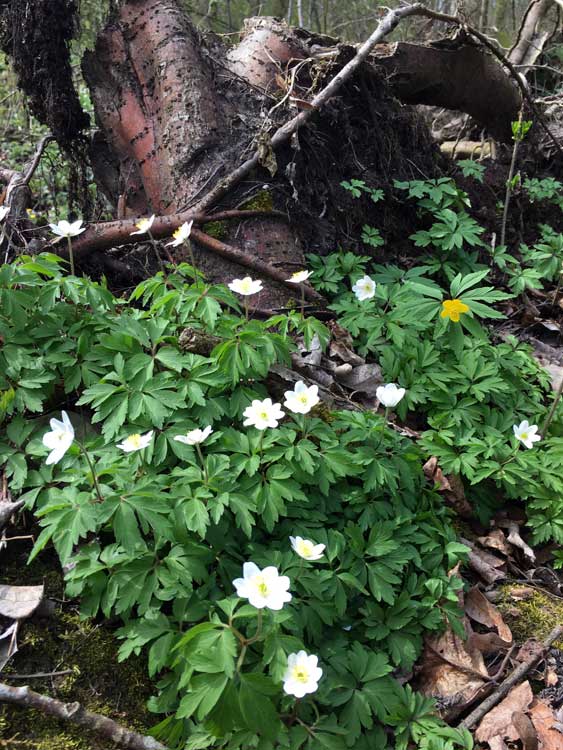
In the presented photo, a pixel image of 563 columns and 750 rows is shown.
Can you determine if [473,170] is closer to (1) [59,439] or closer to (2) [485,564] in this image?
(2) [485,564]

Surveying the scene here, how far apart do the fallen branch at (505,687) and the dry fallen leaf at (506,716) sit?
16mm

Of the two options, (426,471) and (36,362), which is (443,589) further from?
(36,362)

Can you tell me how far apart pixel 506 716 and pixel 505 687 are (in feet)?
0.43

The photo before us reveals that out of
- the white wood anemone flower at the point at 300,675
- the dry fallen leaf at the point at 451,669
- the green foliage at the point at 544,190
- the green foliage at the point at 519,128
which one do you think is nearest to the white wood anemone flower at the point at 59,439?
the white wood anemone flower at the point at 300,675

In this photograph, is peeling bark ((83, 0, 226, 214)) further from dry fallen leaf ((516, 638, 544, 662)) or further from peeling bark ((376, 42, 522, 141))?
dry fallen leaf ((516, 638, 544, 662))

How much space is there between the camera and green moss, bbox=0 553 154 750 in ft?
6.03

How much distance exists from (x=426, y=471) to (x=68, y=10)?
395 cm

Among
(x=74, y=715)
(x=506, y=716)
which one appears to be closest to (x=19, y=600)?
(x=74, y=715)

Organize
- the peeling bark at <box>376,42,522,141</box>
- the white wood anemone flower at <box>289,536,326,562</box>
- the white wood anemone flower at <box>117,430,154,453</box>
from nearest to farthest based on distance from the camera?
1. the white wood anemone flower at <box>289,536,326,562</box>
2. the white wood anemone flower at <box>117,430,154,453</box>
3. the peeling bark at <box>376,42,522,141</box>

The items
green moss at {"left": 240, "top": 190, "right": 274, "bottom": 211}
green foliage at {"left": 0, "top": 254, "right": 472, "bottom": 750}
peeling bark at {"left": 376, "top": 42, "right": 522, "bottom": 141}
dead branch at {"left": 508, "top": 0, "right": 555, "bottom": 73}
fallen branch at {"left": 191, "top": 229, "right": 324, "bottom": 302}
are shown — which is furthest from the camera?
dead branch at {"left": 508, "top": 0, "right": 555, "bottom": 73}

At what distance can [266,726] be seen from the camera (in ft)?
5.69

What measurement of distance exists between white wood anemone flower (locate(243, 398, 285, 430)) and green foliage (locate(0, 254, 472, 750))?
0.26 ft

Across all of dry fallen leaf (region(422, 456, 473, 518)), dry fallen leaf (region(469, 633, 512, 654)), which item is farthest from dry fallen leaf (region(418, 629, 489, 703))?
dry fallen leaf (region(422, 456, 473, 518))

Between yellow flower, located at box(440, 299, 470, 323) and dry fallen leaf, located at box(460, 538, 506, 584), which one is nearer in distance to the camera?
dry fallen leaf, located at box(460, 538, 506, 584)
